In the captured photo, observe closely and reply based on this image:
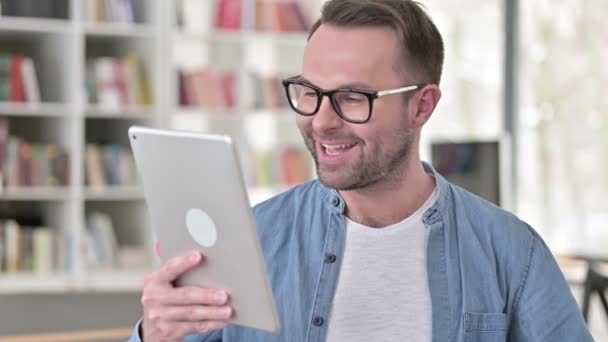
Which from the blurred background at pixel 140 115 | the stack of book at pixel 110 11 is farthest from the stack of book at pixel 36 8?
the stack of book at pixel 110 11

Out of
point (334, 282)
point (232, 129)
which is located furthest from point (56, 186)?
point (334, 282)

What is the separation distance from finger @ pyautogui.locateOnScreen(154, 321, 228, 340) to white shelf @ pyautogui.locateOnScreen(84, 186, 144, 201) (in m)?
4.03

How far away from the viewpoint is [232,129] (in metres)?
5.72

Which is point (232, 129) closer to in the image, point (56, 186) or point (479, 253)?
point (56, 186)

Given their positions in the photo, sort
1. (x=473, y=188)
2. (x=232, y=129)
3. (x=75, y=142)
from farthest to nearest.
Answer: (x=232, y=129) → (x=75, y=142) → (x=473, y=188)

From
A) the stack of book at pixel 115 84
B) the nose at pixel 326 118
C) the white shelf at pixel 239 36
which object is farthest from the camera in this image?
the white shelf at pixel 239 36

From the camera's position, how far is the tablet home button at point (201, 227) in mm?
1381

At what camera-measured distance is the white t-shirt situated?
1.61 meters

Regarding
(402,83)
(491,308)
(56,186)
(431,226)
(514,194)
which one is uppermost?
(402,83)

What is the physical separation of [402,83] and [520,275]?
350mm

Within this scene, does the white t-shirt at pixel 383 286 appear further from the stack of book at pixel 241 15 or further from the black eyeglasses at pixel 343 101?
the stack of book at pixel 241 15

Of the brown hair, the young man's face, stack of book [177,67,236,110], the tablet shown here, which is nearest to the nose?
the young man's face

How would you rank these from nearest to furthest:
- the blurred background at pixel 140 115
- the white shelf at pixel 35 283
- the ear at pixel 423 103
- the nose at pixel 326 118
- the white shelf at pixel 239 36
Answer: the nose at pixel 326 118 → the ear at pixel 423 103 → the white shelf at pixel 35 283 → the blurred background at pixel 140 115 → the white shelf at pixel 239 36

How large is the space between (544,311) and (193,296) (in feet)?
1.79
